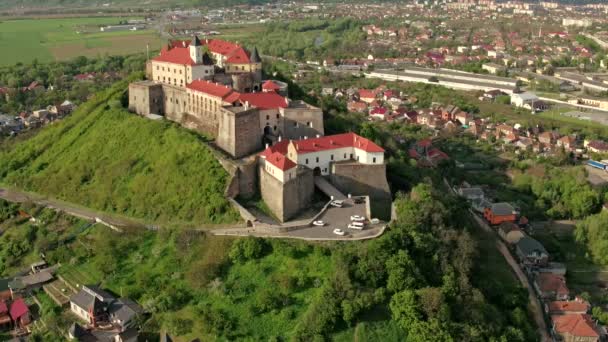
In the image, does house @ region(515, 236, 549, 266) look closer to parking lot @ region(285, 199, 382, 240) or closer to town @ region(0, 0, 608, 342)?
town @ region(0, 0, 608, 342)

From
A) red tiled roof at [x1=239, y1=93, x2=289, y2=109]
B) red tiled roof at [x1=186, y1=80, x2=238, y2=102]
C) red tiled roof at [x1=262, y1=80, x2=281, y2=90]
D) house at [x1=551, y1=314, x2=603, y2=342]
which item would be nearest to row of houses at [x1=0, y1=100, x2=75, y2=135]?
red tiled roof at [x1=186, y1=80, x2=238, y2=102]

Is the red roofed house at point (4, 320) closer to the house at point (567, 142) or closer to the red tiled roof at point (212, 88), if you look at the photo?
the red tiled roof at point (212, 88)

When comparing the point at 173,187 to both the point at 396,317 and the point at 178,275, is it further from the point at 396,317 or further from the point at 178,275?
the point at 396,317

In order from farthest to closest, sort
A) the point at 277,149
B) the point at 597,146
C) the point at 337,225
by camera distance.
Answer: the point at 597,146 → the point at 277,149 → the point at 337,225

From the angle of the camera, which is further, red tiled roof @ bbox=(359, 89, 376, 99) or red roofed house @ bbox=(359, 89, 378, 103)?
red tiled roof @ bbox=(359, 89, 376, 99)

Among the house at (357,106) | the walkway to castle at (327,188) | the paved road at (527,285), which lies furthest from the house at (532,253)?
the house at (357,106)

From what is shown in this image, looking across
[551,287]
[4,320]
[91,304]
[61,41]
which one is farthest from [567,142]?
[61,41]

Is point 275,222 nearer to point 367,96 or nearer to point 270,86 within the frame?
point 270,86
